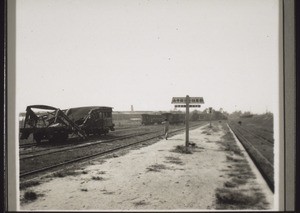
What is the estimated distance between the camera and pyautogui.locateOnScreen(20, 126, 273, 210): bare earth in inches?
192

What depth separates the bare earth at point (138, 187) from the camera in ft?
16.0

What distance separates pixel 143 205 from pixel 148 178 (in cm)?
128

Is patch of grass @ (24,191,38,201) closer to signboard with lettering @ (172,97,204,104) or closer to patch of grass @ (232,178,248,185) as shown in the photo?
signboard with lettering @ (172,97,204,104)

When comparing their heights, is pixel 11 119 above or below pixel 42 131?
above

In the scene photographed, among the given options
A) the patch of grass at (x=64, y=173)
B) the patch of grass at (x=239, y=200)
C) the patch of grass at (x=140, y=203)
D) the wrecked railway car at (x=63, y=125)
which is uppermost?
the wrecked railway car at (x=63, y=125)

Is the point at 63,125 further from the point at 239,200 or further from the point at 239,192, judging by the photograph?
the point at 239,200

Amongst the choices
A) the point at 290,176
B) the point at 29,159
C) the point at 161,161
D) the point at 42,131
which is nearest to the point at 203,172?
the point at 161,161

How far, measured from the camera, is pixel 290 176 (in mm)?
4023

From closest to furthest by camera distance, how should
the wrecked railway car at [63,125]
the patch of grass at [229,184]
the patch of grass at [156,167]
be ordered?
1. the patch of grass at [229,184]
2. the patch of grass at [156,167]
3. the wrecked railway car at [63,125]

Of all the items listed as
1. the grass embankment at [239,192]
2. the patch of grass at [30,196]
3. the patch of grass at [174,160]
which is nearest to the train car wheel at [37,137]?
the patch of grass at [174,160]

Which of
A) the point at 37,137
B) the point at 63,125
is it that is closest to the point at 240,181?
the point at 63,125

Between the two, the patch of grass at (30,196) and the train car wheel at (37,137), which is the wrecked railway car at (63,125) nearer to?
the train car wheel at (37,137)

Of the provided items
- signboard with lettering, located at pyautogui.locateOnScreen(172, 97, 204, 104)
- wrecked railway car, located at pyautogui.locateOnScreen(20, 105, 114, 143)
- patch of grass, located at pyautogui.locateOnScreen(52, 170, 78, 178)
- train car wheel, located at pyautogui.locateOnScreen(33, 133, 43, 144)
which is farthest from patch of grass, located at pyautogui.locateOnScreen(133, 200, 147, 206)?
train car wheel, located at pyautogui.locateOnScreen(33, 133, 43, 144)

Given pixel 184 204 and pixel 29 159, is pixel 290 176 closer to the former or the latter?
pixel 184 204
